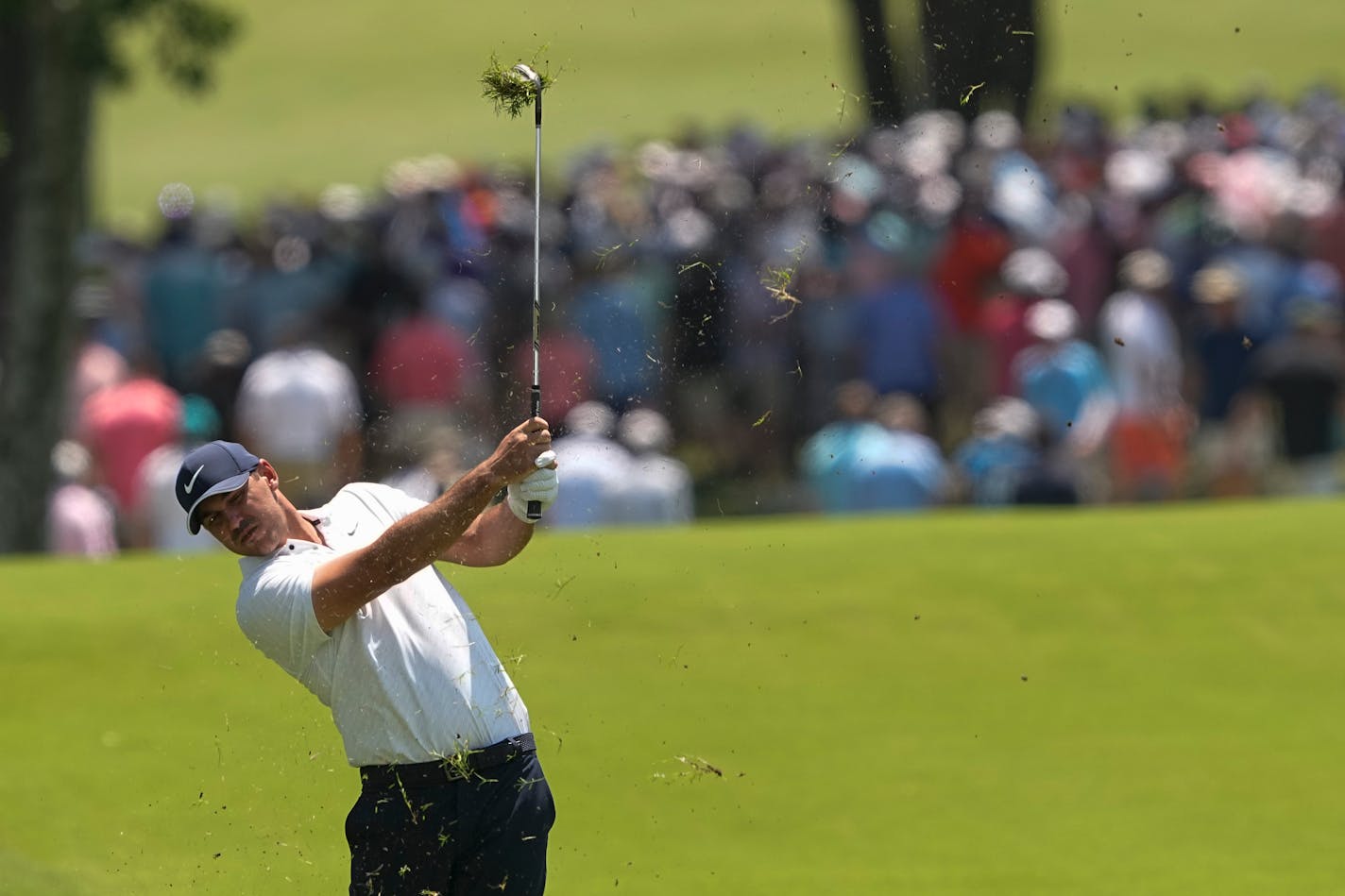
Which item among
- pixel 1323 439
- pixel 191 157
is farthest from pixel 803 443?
pixel 191 157

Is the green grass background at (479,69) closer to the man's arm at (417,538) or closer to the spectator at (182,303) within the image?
the spectator at (182,303)

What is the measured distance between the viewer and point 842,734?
11070 millimetres

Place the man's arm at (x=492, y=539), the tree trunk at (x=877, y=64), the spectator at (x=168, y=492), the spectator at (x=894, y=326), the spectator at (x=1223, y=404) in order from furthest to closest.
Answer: the spectator at (x=1223, y=404), the spectator at (x=894, y=326), the spectator at (x=168, y=492), the tree trunk at (x=877, y=64), the man's arm at (x=492, y=539)

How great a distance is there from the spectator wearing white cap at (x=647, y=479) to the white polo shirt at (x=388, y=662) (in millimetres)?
7602

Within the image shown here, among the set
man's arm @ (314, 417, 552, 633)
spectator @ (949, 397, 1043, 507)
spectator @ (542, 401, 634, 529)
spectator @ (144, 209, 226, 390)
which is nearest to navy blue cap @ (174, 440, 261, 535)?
man's arm @ (314, 417, 552, 633)

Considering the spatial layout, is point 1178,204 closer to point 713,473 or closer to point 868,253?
point 868,253

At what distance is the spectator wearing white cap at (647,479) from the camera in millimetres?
13742

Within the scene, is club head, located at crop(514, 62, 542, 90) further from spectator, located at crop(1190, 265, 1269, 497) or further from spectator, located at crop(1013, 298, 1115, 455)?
spectator, located at crop(1190, 265, 1269, 497)

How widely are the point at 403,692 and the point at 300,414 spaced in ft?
24.6

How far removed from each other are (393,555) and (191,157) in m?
37.8

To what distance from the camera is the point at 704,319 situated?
13.7 meters

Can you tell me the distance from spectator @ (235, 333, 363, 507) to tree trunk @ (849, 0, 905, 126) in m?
3.14

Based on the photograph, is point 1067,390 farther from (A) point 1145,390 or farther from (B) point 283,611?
(B) point 283,611

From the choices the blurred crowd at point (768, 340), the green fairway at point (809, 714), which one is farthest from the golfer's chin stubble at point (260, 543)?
the blurred crowd at point (768, 340)
